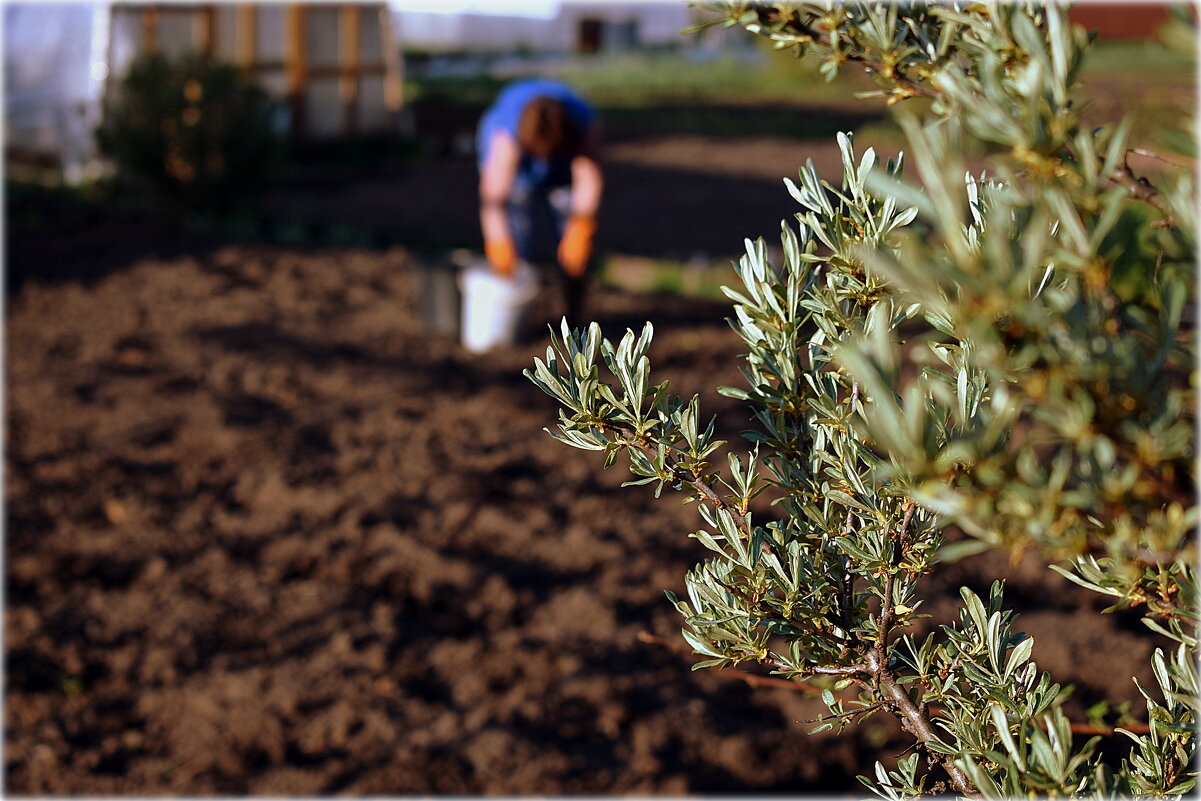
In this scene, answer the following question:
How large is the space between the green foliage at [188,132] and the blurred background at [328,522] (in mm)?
29

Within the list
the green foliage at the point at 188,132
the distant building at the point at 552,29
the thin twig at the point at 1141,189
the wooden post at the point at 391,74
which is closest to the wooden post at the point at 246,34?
the wooden post at the point at 391,74

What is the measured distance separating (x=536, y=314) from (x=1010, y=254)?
5455mm

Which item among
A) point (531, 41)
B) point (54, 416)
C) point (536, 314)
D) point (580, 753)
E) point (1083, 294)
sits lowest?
point (580, 753)

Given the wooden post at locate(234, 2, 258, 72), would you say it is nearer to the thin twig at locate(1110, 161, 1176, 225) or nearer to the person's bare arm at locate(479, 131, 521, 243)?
the person's bare arm at locate(479, 131, 521, 243)

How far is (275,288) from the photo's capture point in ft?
22.2

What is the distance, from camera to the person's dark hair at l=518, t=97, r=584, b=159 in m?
5.70

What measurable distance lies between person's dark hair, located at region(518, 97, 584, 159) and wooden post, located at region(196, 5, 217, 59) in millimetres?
7632

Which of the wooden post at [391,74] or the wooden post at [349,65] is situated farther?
the wooden post at [391,74]

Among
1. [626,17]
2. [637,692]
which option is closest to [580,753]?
[637,692]

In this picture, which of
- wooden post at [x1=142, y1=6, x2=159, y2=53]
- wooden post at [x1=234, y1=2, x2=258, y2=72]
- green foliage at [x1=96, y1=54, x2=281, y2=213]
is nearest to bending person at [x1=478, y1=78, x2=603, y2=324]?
green foliage at [x1=96, y1=54, x2=281, y2=213]

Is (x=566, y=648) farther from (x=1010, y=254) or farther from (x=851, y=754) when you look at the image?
(x=1010, y=254)

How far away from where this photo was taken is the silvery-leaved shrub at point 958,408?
Result: 65cm

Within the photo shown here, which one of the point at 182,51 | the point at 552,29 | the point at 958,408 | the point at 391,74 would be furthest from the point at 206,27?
the point at 552,29

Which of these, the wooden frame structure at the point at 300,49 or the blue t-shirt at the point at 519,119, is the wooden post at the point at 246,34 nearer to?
the wooden frame structure at the point at 300,49
